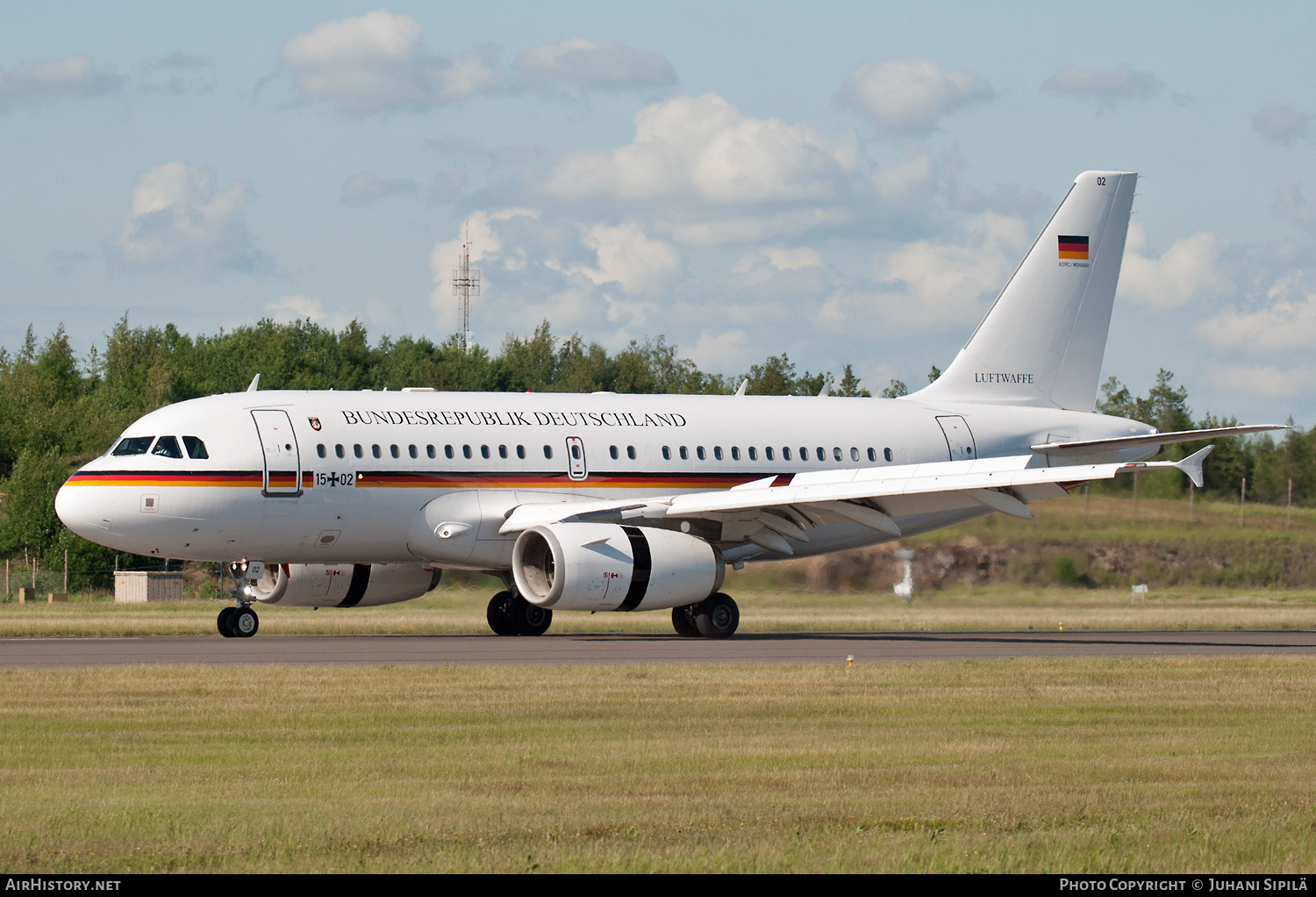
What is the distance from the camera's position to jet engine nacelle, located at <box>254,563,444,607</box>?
30.5 m

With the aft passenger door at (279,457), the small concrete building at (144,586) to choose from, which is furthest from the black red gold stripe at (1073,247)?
the small concrete building at (144,586)

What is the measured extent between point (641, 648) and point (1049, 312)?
14.4 meters

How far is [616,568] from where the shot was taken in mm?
27047

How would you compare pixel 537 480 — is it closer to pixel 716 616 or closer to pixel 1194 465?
pixel 716 616

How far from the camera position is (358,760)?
1330 cm

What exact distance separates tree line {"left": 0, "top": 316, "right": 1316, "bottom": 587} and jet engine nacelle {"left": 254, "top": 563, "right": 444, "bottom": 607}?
80.5 feet

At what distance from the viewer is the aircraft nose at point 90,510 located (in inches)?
1061

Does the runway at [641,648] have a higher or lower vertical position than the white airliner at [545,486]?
lower

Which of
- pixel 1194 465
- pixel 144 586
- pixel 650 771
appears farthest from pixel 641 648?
pixel 144 586

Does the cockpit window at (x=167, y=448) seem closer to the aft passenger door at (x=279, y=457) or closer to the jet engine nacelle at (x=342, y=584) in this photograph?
the aft passenger door at (x=279, y=457)

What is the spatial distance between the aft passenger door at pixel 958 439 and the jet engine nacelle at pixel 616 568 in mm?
7882

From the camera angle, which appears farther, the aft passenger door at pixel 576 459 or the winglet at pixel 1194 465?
the aft passenger door at pixel 576 459

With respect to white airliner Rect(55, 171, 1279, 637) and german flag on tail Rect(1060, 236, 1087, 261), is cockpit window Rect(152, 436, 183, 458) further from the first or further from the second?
german flag on tail Rect(1060, 236, 1087, 261)
